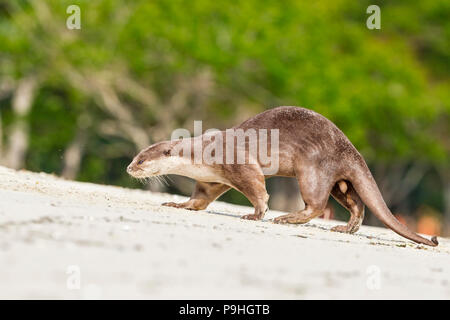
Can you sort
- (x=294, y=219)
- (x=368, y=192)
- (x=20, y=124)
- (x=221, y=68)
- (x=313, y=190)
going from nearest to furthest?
(x=313, y=190)
(x=294, y=219)
(x=368, y=192)
(x=221, y=68)
(x=20, y=124)

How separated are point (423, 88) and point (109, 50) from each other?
1141 cm

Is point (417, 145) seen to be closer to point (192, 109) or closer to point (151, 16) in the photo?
point (192, 109)

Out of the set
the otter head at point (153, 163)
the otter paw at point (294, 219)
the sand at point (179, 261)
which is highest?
the otter head at point (153, 163)

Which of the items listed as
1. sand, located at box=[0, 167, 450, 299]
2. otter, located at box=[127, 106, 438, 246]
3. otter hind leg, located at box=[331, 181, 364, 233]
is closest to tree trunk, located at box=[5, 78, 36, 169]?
otter, located at box=[127, 106, 438, 246]

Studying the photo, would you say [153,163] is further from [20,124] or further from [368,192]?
[20,124]

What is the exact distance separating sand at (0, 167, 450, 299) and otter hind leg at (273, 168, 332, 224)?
1.09 m

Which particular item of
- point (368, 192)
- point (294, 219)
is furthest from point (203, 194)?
point (368, 192)

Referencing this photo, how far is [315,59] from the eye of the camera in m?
24.0

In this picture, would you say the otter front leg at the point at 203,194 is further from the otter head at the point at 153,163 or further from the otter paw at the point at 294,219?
the otter paw at the point at 294,219

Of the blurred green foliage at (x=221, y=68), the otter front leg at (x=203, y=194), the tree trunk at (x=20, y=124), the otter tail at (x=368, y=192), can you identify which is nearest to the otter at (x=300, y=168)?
the otter tail at (x=368, y=192)

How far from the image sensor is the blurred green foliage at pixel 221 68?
22.9 meters

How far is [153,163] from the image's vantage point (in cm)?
812

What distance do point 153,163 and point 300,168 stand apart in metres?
1.61

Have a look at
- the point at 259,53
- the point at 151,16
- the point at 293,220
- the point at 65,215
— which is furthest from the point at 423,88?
the point at 65,215
